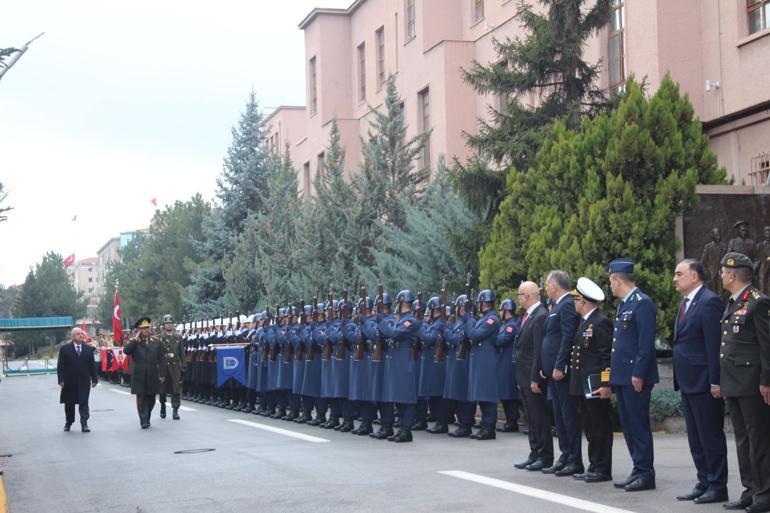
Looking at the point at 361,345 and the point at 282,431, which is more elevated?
the point at 361,345

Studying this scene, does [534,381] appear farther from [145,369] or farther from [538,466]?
[145,369]

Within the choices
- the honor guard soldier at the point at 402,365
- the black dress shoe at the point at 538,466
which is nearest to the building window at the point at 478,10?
the honor guard soldier at the point at 402,365

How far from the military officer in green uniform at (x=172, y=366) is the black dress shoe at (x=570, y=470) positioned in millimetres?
11688

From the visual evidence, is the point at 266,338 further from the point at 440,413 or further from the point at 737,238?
the point at 737,238

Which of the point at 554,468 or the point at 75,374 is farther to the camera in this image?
the point at 75,374

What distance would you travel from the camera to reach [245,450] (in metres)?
14.7

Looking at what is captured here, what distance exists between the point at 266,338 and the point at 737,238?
959 cm

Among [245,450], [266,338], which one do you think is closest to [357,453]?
[245,450]

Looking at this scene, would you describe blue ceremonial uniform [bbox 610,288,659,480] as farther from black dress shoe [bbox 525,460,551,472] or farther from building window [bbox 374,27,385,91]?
building window [bbox 374,27,385,91]

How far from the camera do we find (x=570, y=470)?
10.8 metres

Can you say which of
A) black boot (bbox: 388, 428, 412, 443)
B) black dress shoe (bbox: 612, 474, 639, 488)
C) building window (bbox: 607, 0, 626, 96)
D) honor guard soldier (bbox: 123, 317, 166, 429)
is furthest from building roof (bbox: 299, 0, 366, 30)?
black dress shoe (bbox: 612, 474, 639, 488)

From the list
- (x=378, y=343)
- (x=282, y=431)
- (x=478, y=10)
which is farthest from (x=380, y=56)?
(x=378, y=343)

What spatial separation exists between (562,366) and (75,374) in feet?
37.6

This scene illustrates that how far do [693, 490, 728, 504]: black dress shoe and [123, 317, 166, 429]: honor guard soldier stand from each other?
12.6 m
